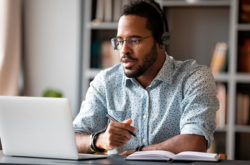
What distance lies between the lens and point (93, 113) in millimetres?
2264

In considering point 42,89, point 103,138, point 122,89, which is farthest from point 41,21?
point 103,138

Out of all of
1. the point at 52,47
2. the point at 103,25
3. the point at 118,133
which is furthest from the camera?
the point at 52,47

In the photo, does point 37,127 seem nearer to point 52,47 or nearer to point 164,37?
point 164,37

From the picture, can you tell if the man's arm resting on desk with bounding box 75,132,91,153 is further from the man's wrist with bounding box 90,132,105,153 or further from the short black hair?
the short black hair

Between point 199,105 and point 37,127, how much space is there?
0.74 m

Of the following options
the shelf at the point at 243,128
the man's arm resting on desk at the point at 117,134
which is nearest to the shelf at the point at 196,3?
the shelf at the point at 243,128

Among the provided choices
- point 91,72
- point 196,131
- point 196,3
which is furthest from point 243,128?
point 196,131

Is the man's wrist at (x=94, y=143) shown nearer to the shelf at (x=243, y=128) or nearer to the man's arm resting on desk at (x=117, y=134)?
the man's arm resting on desk at (x=117, y=134)

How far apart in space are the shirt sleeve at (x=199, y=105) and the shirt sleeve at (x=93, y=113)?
0.39 m

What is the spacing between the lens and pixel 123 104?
227 cm

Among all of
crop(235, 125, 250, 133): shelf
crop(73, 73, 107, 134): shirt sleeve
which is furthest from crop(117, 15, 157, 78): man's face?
crop(235, 125, 250, 133): shelf

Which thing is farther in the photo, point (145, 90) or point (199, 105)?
point (145, 90)

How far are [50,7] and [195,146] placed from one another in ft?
8.27

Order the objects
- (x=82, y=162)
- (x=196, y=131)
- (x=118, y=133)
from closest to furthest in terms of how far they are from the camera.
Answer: (x=82, y=162)
(x=118, y=133)
(x=196, y=131)
